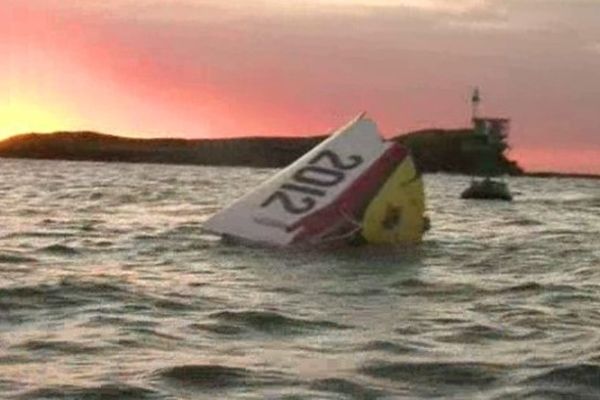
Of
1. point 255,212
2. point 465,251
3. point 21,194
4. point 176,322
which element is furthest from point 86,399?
point 21,194

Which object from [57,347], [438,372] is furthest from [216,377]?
[57,347]

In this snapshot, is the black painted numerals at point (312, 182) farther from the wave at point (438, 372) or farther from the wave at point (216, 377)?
the wave at point (216, 377)

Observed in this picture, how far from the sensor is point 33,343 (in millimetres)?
9664

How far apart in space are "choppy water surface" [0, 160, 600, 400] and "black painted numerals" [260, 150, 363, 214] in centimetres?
96

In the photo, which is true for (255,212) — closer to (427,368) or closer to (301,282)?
(301,282)

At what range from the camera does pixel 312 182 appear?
784 inches

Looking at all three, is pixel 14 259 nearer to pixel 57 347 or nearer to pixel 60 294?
pixel 60 294

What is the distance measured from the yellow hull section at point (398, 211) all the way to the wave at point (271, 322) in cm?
835

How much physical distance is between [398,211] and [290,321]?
9.41 m

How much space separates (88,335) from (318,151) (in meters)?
11.3

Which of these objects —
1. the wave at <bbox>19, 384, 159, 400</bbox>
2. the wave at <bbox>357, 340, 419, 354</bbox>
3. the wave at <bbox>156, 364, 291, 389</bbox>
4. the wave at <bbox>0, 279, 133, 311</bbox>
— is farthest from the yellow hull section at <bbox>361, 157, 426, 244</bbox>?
the wave at <bbox>19, 384, 159, 400</bbox>

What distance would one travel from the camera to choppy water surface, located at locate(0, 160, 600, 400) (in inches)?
331

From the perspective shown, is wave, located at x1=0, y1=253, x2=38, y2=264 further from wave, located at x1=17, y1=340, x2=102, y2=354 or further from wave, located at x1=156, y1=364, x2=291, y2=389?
wave, located at x1=156, y1=364, x2=291, y2=389

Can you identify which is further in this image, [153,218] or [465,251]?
[153,218]
